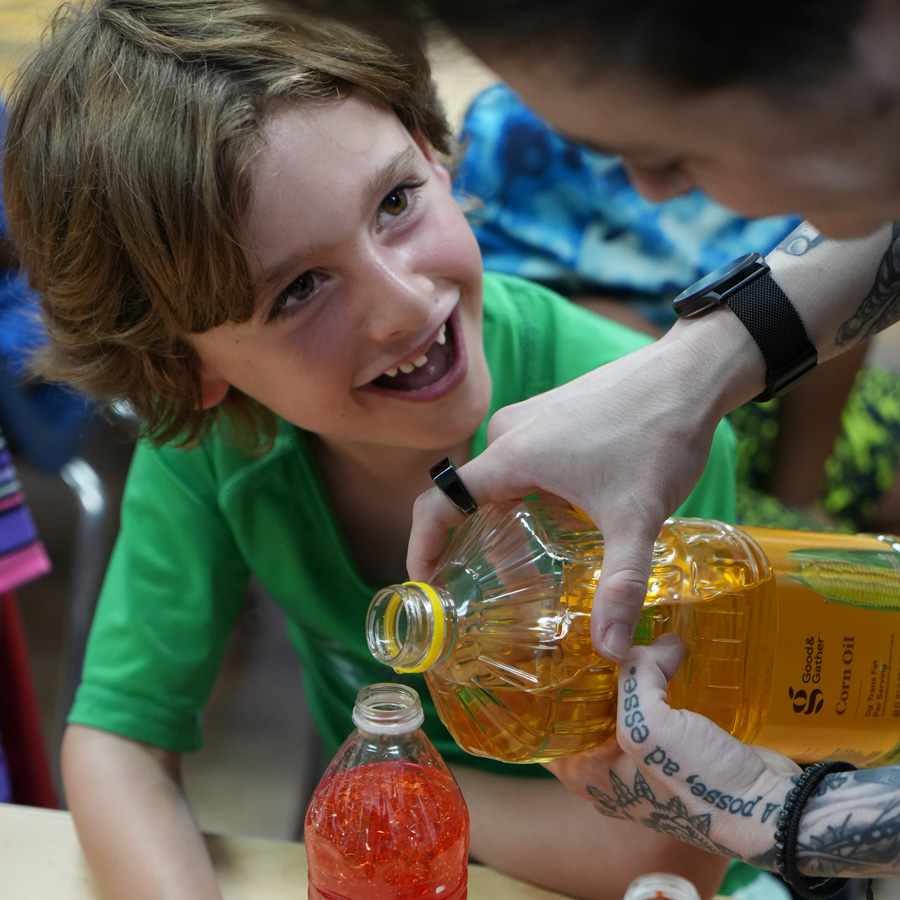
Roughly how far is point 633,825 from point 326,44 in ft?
2.20

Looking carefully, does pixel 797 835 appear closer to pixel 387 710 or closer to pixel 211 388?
pixel 387 710

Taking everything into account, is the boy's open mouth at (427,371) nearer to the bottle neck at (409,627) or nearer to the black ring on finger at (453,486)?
the black ring on finger at (453,486)

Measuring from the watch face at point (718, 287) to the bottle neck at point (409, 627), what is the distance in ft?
1.00

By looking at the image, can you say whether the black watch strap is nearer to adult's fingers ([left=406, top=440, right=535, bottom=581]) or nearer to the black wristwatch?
the black wristwatch

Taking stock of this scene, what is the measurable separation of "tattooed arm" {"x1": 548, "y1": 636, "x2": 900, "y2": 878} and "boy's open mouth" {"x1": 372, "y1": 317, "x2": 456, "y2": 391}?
1.16ft

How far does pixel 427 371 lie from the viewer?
35.9 inches

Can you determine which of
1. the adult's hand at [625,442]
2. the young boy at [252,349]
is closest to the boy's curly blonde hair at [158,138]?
the young boy at [252,349]

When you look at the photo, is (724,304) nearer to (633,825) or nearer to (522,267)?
(633,825)

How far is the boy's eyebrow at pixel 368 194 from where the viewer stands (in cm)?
79

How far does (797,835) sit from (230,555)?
0.65m

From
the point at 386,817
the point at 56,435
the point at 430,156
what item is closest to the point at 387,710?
the point at 386,817

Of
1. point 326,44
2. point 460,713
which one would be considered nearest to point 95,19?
point 326,44

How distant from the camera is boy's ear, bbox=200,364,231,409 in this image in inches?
37.8

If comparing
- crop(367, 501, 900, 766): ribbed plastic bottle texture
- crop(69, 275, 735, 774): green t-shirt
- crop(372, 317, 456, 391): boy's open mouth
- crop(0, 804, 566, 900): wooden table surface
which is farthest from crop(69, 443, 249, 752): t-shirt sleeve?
crop(367, 501, 900, 766): ribbed plastic bottle texture
